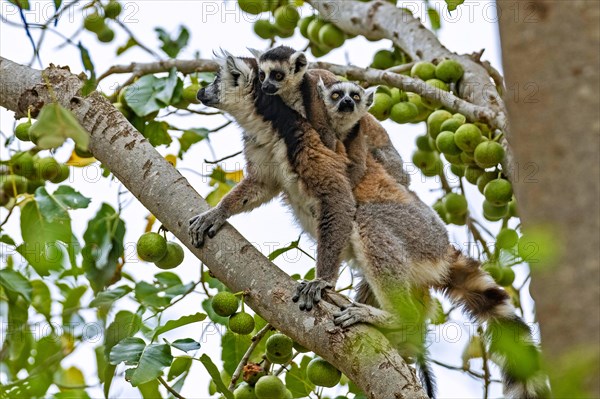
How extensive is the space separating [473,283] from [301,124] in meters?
1.37

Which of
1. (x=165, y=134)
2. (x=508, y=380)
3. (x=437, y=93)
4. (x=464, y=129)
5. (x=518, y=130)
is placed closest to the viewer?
(x=518, y=130)

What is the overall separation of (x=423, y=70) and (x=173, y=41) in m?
1.72

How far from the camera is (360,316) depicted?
3332mm

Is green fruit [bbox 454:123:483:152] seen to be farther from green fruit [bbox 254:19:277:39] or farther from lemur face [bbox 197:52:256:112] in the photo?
green fruit [bbox 254:19:277:39]

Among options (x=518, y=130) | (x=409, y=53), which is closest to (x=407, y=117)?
(x=409, y=53)

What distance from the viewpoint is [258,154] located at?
4.82 metres

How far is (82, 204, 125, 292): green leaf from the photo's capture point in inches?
177

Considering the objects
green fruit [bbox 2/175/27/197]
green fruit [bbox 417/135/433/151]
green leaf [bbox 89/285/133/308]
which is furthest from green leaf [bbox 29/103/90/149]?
green fruit [bbox 417/135/433/151]

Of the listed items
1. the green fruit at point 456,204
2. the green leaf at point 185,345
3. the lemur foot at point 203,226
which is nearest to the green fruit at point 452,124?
the green fruit at point 456,204

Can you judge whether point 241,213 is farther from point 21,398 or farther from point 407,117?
point 21,398

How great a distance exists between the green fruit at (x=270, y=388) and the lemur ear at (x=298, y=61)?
2.14 meters

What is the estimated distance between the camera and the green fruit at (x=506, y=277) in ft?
15.1

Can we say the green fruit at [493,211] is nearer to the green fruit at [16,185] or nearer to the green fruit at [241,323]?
the green fruit at [241,323]

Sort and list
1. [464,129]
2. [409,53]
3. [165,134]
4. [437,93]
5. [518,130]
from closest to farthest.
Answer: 1. [518,130]
2. [464,129]
3. [437,93]
4. [165,134]
5. [409,53]
